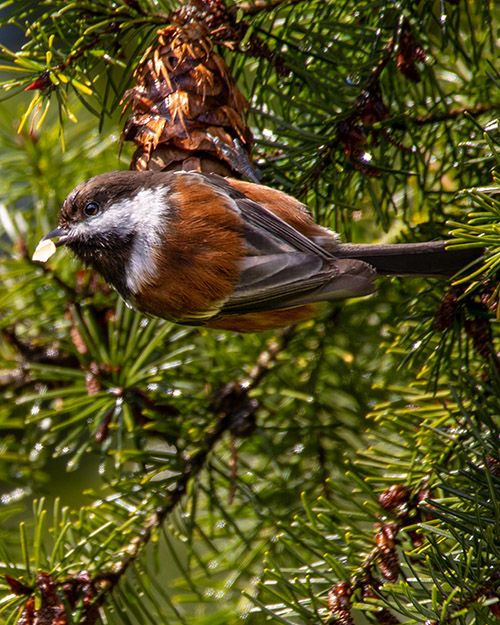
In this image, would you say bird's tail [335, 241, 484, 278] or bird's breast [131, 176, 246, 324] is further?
bird's breast [131, 176, 246, 324]

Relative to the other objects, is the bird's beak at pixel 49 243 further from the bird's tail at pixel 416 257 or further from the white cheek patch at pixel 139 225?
the bird's tail at pixel 416 257

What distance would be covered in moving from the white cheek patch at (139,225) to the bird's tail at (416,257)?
38 cm

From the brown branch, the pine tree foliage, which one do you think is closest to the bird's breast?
the pine tree foliage

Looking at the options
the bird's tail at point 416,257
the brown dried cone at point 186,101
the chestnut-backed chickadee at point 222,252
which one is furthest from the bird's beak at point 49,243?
the bird's tail at point 416,257

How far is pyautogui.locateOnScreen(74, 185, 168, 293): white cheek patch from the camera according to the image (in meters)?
1.31

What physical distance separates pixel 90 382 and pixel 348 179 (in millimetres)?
667

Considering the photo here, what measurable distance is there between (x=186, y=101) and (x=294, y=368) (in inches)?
28.3

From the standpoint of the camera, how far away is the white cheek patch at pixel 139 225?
131 cm

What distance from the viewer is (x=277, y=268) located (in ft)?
4.17

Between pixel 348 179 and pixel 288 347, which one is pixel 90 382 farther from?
pixel 348 179

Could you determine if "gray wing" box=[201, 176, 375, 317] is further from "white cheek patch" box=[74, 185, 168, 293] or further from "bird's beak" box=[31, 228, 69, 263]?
"bird's beak" box=[31, 228, 69, 263]

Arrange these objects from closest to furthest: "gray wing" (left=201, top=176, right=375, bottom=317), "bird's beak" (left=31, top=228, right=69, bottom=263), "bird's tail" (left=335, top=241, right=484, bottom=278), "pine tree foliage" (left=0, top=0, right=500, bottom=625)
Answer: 1. "pine tree foliage" (left=0, top=0, right=500, bottom=625)
2. "bird's tail" (left=335, top=241, right=484, bottom=278)
3. "gray wing" (left=201, top=176, right=375, bottom=317)
4. "bird's beak" (left=31, top=228, right=69, bottom=263)

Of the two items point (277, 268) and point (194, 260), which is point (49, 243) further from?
point (277, 268)

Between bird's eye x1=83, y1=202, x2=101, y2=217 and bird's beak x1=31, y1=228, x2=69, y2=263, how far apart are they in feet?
0.20
